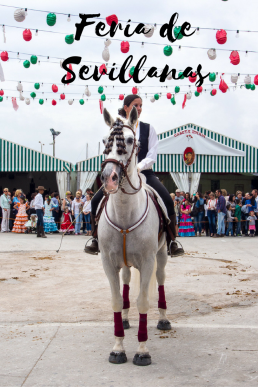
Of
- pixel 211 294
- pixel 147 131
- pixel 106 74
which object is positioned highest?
pixel 106 74

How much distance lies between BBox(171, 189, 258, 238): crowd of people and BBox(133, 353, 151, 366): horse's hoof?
1326 centimetres

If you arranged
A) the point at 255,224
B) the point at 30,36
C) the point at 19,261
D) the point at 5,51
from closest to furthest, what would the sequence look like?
the point at 19,261
the point at 30,36
the point at 5,51
the point at 255,224

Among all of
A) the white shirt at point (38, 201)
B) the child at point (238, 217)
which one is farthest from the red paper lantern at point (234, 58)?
the white shirt at point (38, 201)

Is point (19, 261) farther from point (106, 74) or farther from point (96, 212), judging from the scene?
point (106, 74)

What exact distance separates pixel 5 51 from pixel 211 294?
9687 mm

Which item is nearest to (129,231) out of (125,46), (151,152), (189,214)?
(151,152)

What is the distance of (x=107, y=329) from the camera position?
4.68m

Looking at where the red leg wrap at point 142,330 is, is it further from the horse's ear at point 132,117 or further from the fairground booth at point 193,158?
the fairground booth at point 193,158

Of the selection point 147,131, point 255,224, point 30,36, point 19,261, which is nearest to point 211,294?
point 147,131

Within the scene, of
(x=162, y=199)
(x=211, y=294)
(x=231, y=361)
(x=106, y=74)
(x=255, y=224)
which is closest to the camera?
(x=231, y=361)

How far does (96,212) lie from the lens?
4.74 meters

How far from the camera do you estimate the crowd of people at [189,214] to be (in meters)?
17.4

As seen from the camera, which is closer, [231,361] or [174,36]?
[231,361]

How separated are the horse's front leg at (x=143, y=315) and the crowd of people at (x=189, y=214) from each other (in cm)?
1290
